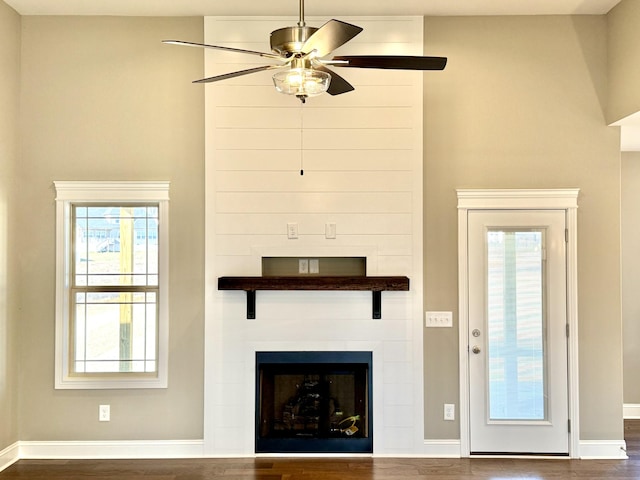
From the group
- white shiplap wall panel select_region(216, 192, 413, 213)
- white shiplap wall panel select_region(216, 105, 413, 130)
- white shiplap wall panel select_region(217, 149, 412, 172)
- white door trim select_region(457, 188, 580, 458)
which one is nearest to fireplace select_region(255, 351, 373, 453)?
white door trim select_region(457, 188, 580, 458)

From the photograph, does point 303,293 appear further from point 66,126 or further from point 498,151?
point 66,126

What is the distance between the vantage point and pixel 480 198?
149 inches

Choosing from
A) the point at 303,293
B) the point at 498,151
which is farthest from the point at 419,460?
the point at 498,151

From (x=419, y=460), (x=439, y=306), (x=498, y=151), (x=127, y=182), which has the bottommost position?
(x=419, y=460)

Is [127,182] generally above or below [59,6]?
below

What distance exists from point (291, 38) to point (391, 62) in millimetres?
526

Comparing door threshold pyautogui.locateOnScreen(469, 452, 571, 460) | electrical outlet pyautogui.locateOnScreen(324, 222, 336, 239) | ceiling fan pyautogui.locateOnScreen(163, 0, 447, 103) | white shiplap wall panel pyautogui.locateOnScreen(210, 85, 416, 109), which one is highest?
Result: white shiplap wall panel pyautogui.locateOnScreen(210, 85, 416, 109)

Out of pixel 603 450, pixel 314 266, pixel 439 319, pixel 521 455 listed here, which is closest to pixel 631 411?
pixel 603 450

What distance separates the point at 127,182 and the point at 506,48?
311cm

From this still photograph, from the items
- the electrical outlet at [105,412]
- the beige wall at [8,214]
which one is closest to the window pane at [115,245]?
the beige wall at [8,214]

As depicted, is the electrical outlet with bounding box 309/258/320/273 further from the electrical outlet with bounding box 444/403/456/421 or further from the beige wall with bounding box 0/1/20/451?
the beige wall with bounding box 0/1/20/451

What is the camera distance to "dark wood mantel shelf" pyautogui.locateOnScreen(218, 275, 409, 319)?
3633mm

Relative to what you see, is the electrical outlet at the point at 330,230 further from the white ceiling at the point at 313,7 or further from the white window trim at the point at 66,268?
the white ceiling at the point at 313,7

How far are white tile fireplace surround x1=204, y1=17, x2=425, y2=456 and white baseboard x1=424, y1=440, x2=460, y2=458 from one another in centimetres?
45
